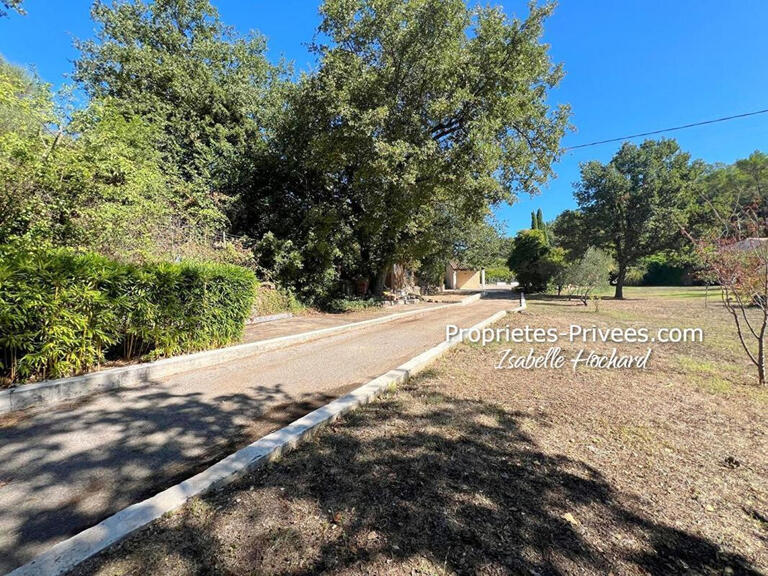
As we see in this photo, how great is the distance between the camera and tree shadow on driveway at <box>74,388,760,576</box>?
5.18 feet

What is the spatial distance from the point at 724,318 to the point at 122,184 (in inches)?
708

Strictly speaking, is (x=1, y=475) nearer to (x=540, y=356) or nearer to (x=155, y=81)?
(x=540, y=356)

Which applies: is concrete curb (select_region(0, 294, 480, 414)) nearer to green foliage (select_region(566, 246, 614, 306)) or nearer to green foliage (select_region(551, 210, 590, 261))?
green foliage (select_region(566, 246, 614, 306))

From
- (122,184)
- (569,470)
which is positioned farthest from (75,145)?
(569,470)

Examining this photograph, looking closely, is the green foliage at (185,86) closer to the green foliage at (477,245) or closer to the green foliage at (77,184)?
the green foliage at (77,184)

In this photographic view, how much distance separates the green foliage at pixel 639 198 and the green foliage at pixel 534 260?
366 cm

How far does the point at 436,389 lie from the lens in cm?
412

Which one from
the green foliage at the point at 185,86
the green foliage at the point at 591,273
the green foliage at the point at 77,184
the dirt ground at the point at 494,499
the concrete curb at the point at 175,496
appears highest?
the green foliage at the point at 185,86

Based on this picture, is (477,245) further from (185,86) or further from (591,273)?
(185,86)

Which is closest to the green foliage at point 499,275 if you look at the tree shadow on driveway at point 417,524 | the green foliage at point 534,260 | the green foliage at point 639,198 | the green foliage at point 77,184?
the green foliage at point 534,260

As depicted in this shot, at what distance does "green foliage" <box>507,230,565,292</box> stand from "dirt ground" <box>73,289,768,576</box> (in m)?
23.8

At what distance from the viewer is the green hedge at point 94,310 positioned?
329 cm

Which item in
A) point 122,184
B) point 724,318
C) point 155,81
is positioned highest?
point 155,81

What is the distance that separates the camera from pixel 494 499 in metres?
2.05
